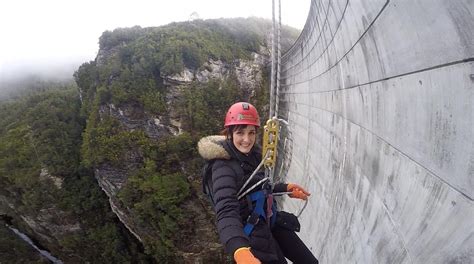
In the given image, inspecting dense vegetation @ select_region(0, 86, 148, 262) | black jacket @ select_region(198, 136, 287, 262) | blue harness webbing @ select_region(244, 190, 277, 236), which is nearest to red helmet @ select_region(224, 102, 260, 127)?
black jacket @ select_region(198, 136, 287, 262)

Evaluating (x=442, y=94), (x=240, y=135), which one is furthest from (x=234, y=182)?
(x=442, y=94)

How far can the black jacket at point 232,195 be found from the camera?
1.87 m

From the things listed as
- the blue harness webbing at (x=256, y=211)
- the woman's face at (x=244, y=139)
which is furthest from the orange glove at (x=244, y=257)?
the woman's face at (x=244, y=139)

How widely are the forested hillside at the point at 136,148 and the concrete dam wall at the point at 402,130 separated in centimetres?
1788

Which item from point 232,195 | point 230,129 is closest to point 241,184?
point 232,195

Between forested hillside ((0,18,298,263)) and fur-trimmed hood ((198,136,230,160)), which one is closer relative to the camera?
fur-trimmed hood ((198,136,230,160))

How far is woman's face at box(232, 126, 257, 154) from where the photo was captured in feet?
7.73

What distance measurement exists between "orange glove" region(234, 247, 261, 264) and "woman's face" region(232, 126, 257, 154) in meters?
0.74

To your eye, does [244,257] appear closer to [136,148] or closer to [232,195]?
[232,195]

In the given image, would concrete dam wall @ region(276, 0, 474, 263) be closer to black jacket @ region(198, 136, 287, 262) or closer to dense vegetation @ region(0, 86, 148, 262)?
black jacket @ region(198, 136, 287, 262)

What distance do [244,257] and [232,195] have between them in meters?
0.38

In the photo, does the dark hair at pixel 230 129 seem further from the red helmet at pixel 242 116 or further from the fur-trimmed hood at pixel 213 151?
the fur-trimmed hood at pixel 213 151

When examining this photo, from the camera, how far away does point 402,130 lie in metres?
2.04

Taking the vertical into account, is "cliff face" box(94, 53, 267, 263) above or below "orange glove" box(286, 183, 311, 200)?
below
